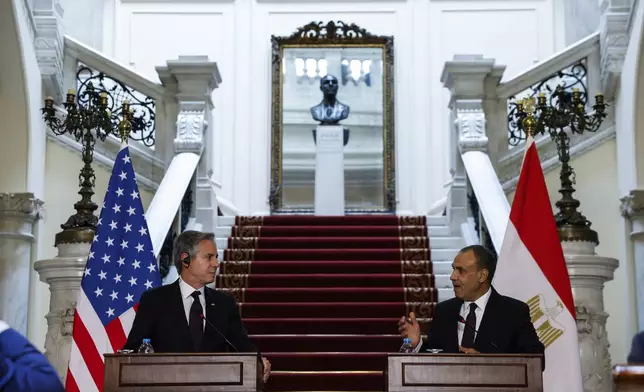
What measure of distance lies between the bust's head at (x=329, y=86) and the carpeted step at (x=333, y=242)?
4.08 meters

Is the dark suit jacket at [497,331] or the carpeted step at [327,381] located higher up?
the dark suit jacket at [497,331]

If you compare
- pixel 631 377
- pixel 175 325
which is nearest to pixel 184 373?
pixel 175 325

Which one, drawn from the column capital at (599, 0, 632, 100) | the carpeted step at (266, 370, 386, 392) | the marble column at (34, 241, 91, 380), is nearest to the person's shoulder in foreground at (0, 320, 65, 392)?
the marble column at (34, 241, 91, 380)

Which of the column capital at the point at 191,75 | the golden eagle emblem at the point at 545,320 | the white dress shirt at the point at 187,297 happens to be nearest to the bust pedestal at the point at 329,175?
the column capital at the point at 191,75

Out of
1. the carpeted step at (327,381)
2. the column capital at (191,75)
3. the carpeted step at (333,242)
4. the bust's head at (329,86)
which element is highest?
the bust's head at (329,86)

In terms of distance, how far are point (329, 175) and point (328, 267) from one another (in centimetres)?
370

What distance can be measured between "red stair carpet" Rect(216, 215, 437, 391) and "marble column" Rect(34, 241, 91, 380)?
1478 millimetres

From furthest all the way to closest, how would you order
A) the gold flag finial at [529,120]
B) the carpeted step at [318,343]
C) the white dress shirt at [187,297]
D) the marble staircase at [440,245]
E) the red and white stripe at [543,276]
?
1. the marble staircase at [440,245]
2. the carpeted step at [318,343]
3. the gold flag finial at [529,120]
4. the red and white stripe at [543,276]
5. the white dress shirt at [187,297]

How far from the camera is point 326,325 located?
31.4 feet

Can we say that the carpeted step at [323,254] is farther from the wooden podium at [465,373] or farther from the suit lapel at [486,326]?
the wooden podium at [465,373]

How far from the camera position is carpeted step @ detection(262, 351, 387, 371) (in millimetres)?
8906

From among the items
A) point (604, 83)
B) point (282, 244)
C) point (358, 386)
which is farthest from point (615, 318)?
point (358, 386)

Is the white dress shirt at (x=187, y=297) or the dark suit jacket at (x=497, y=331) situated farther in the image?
the white dress shirt at (x=187, y=297)

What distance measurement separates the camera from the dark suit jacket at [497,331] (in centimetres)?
572
